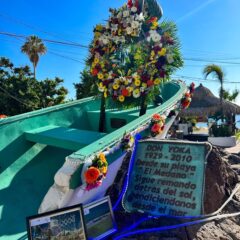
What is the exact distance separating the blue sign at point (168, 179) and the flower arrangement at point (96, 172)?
717 millimetres

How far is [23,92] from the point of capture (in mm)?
22422

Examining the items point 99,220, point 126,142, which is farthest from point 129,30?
point 99,220

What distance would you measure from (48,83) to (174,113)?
21.3 metres

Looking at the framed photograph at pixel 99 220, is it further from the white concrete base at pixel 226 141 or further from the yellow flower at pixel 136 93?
the white concrete base at pixel 226 141

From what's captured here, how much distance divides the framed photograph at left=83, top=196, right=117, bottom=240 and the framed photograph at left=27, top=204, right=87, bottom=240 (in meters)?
0.23

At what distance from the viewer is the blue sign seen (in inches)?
126

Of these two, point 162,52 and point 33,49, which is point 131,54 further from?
point 33,49

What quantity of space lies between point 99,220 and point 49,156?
2136mm

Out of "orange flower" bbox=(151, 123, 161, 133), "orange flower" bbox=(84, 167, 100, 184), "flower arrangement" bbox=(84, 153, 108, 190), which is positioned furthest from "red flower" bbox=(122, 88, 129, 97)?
"orange flower" bbox=(84, 167, 100, 184)

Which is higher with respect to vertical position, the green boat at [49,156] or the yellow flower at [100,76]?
the yellow flower at [100,76]

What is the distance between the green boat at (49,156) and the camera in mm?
2971

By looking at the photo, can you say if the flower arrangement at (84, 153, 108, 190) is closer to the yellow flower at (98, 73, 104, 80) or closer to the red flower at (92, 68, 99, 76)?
the yellow flower at (98, 73, 104, 80)

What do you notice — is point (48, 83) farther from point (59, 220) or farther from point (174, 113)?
point (59, 220)

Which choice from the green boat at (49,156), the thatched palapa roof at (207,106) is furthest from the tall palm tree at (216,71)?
the green boat at (49,156)
